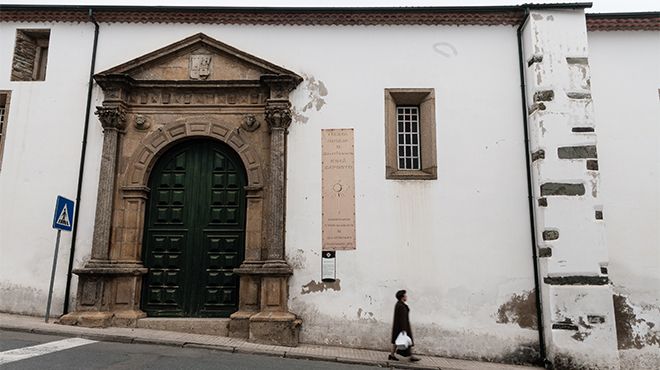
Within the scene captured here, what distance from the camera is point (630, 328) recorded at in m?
8.77

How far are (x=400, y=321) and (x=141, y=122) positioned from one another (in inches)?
226

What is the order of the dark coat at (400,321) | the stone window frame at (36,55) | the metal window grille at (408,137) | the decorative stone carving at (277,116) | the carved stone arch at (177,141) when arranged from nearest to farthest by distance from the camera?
the dark coat at (400,321), the decorative stone carving at (277,116), the carved stone arch at (177,141), the metal window grille at (408,137), the stone window frame at (36,55)

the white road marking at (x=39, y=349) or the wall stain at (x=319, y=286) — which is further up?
the wall stain at (x=319, y=286)

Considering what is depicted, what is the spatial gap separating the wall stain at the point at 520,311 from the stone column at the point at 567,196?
242mm

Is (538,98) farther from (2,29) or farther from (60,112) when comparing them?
(2,29)

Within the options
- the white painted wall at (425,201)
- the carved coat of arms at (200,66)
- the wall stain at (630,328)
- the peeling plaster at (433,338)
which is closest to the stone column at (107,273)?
the carved coat of arms at (200,66)

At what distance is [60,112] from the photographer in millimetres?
9617

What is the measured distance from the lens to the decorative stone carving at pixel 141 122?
30.9ft

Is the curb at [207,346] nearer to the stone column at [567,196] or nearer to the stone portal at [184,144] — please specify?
the stone portal at [184,144]

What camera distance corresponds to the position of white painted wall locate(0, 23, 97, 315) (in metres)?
9.11

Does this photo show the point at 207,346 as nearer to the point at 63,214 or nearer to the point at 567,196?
the point at 63,214

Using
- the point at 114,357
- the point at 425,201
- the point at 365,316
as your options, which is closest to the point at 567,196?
the point at 425,201

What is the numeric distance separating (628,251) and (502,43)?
433cm

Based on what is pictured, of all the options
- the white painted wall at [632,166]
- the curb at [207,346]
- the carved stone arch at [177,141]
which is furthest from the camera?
the carved stone arch at [177,141]
